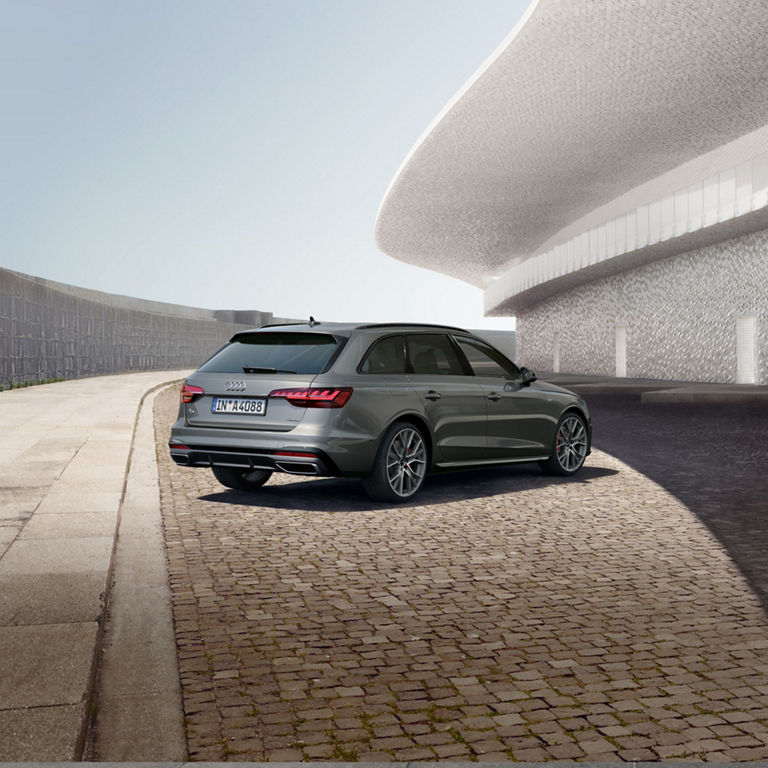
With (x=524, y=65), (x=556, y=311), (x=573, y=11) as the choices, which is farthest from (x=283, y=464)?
(x=556, y=311)

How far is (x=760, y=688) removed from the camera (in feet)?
12.9

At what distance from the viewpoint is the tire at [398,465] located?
8.48m

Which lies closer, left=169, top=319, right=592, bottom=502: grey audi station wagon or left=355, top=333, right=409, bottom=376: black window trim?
left=169, top=319, right=592, bottom=502: grey audi station wagon

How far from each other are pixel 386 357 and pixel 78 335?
28561 mm

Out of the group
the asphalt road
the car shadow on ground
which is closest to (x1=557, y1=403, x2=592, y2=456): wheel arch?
the car shadow on ground

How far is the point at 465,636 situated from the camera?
4680 mm

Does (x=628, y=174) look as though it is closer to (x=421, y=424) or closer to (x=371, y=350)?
(x=421, y=424)

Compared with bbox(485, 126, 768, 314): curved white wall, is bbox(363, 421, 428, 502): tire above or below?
below

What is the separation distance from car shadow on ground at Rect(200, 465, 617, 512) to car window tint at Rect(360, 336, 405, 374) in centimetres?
109

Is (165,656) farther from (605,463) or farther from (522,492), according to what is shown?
(605,463)

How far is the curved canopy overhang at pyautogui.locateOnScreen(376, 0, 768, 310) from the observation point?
79.8 feet

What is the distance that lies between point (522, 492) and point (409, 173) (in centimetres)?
3716

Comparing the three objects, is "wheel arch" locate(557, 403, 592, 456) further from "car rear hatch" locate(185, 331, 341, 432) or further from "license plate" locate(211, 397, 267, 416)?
"license plate" locate(211, 397, 267, 416)

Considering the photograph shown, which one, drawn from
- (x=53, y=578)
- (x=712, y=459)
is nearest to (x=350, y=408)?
(x=53, y=578)
